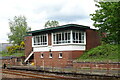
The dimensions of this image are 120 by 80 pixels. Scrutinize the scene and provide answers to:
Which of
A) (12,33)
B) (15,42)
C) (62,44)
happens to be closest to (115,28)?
(62,44)

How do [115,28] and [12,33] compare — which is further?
[12,33]

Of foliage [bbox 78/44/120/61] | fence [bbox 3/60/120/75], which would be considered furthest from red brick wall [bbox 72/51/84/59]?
fence [bbox 3/60/120/75]

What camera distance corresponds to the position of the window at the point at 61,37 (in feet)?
92.1

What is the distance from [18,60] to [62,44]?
39.0ft

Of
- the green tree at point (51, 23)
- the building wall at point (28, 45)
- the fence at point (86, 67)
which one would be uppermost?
the green tree at point (51, 23)

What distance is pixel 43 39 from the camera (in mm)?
32125

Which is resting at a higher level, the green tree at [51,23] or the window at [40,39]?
the green tree at [51,23]

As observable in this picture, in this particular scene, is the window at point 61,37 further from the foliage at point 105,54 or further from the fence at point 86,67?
the foliage at point 105,54

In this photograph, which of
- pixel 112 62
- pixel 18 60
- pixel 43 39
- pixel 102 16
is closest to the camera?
pixel 112 62

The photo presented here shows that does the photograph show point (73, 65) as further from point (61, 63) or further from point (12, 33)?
point (12, 33)

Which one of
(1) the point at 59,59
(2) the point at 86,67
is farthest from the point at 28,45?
(2) the point at 86,67

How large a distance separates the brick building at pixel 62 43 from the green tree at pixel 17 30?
27.3 m

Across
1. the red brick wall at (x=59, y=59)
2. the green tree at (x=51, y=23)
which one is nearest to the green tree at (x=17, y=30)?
the green tree at (x=51, y=23)

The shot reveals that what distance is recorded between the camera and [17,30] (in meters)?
59.6
